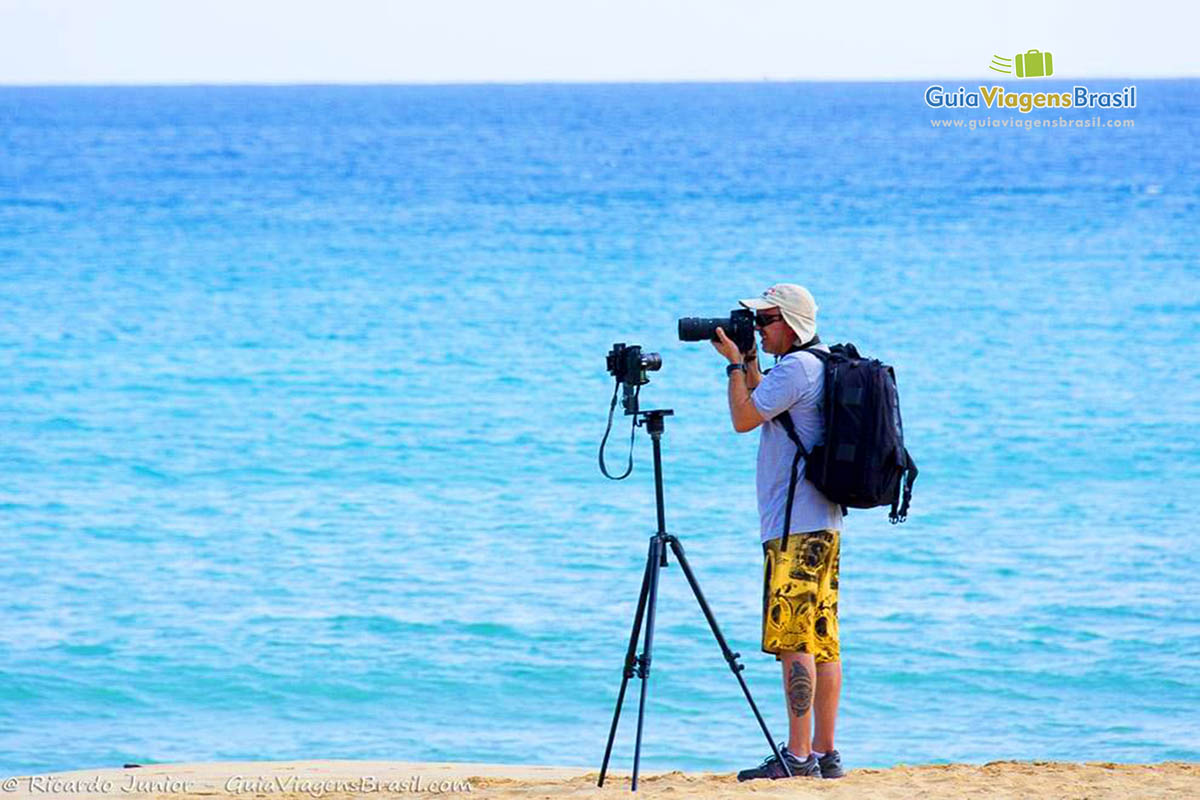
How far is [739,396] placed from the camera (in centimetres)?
448

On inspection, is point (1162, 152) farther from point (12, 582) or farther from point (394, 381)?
point (12, 582)

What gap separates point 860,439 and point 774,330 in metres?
0.43

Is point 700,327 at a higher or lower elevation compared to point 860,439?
higher

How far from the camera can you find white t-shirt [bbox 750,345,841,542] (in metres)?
4.48

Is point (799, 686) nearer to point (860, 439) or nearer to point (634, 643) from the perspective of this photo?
point (634, 643)

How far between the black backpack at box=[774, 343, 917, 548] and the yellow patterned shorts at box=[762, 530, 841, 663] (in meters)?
0.18

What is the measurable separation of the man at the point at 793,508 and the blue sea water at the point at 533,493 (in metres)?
2.58

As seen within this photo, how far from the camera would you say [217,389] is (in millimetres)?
17328

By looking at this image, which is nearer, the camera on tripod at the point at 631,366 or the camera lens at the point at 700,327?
the camera lens at the point at 700,327

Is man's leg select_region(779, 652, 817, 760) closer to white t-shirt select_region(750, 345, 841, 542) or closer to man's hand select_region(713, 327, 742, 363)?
white t-shirt select_region(750, 345, 841, 542)

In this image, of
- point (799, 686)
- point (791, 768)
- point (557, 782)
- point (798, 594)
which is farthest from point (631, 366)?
point (557, 782)

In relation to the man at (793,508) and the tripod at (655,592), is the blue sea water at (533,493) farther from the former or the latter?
the man at (793,508)

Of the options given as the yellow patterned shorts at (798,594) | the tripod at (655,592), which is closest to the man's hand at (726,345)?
the tripod at (655,592)

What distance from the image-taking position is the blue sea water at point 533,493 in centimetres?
827
